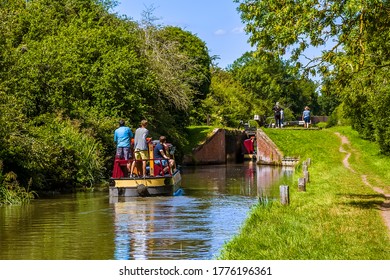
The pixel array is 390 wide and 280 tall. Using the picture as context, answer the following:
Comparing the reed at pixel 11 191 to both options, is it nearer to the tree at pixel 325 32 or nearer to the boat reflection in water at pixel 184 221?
the boat reflection in water at pixel 184 221

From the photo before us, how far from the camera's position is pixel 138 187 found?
96.6 ft

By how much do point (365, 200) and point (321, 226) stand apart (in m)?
5.90

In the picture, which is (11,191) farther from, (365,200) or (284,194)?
(365,200)

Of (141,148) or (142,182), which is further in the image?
(141,148)

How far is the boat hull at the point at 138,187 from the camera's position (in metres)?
29.5

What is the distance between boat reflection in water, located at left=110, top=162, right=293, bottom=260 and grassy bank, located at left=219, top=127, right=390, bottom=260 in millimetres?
880

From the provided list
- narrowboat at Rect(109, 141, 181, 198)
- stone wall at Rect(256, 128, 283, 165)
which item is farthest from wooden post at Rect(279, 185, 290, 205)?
stone wall at Rect(256, 128, 283, 165)

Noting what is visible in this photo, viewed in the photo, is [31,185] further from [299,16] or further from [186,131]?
[186,131]

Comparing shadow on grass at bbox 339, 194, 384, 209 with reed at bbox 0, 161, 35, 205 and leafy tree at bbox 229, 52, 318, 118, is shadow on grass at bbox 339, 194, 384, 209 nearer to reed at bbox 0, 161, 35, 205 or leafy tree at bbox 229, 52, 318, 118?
reed at bbox 0, 161, 35, 205

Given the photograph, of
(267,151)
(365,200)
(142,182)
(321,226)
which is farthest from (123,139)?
(267,151)

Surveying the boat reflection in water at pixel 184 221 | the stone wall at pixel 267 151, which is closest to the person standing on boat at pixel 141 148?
the boat reflection in water at pixel 184 221

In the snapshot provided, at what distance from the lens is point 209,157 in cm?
6512

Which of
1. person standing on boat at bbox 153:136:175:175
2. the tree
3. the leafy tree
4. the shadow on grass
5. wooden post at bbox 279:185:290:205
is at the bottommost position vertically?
the shadow on grass

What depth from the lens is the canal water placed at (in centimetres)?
1695
